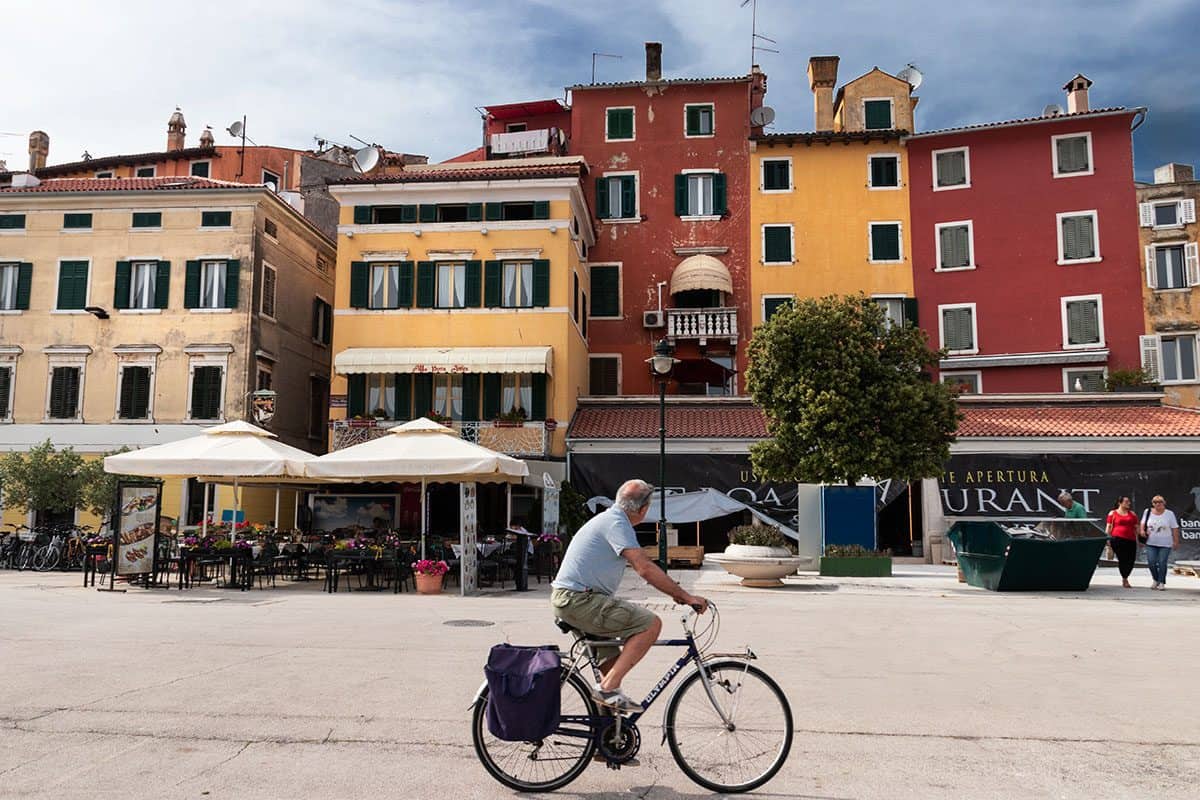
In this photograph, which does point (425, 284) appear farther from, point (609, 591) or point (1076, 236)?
point (609, 591)

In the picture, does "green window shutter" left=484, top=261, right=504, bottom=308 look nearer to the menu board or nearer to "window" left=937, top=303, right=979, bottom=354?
the menu board

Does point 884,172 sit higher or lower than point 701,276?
higher

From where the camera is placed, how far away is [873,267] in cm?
3089

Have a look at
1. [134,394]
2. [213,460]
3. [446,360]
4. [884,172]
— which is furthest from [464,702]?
[884,172]

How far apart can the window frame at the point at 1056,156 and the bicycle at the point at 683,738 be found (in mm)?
29868

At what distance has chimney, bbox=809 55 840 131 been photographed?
1278 inches

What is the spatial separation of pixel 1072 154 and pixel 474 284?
1925 cm

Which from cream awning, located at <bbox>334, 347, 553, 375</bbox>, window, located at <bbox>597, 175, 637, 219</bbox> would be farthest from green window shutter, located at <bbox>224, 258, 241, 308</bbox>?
window, located at <bbox>597, 175, 637, 219</bbox>

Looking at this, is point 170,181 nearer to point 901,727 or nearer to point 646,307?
point 646,307

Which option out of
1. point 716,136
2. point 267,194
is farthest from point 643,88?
point 267,194

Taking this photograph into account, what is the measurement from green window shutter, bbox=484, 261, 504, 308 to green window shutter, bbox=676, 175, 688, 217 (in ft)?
23.7

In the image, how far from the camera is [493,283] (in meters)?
27.3

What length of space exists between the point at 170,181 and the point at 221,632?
74.4 feet

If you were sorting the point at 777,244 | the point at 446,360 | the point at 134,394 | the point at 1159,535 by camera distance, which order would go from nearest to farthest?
1. the point at 1159,535
2. the point at 446,360
3. the point at 134,394
4. the point at 777,244
